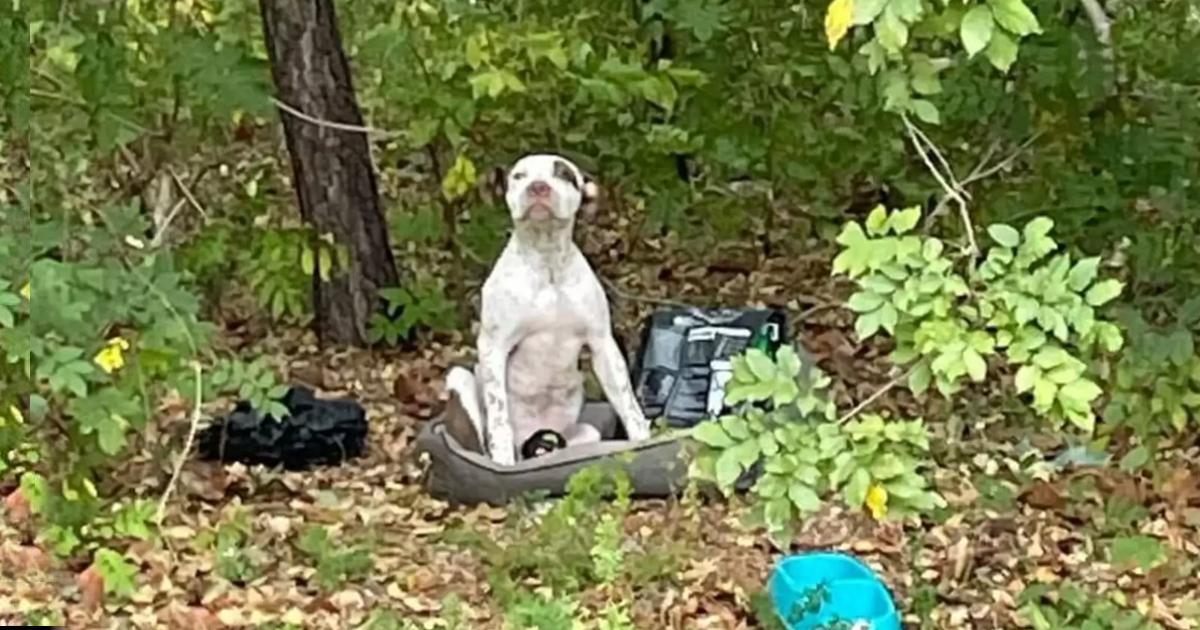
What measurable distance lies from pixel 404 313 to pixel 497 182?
0.42m

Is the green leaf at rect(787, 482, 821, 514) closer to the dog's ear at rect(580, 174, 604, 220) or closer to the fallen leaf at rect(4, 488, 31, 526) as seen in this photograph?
the dog's ear at rect(580, 174, 604, 220)

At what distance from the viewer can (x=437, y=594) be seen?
11.3 feet

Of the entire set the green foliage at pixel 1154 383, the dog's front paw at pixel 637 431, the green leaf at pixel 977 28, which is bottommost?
the dog's front paw at pixel 637 431

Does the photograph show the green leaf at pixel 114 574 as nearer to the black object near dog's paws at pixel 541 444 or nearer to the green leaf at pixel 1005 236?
the black object near dog's paws at pixel 541 444

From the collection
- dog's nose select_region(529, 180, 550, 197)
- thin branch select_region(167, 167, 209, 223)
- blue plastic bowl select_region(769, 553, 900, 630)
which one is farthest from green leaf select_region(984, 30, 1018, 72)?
thin branch select_region(167, 167, 209, 223)

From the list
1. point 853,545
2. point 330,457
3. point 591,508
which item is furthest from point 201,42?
point 853,545

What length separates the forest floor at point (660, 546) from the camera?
3.34 m

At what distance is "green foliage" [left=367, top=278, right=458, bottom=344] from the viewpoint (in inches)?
199

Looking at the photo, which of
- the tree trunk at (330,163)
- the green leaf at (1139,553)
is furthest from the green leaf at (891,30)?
the tree trunk at (330,163)

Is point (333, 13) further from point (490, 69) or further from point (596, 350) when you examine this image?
point (596, 350)

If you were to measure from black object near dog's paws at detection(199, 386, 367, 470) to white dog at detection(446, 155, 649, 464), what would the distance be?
0.32 m

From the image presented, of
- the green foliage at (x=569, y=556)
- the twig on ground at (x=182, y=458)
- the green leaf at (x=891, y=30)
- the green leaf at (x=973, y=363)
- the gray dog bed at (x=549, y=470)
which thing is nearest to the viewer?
the green leaf at (x=891, y=30)

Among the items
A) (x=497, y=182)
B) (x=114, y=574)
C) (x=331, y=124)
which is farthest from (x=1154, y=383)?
(x=331, y=124)

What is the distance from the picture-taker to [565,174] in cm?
396
